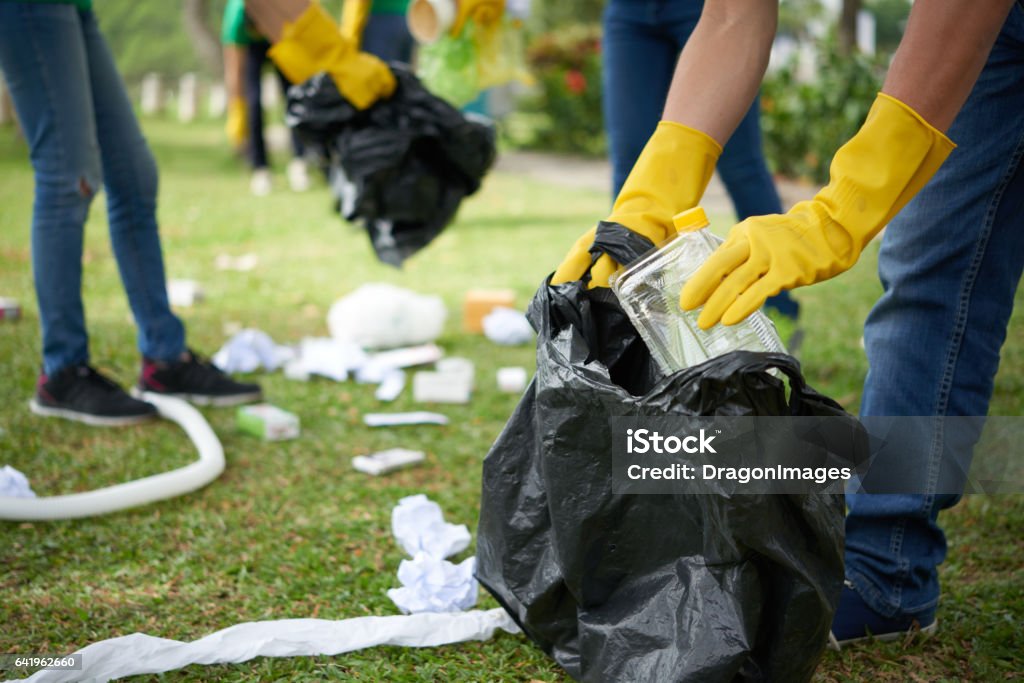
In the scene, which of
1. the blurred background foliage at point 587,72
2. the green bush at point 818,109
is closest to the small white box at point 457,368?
the blurred background foliage at point 587,72

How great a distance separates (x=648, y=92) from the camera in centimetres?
284

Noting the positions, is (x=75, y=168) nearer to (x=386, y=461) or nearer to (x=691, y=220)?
(x=386, y=461)

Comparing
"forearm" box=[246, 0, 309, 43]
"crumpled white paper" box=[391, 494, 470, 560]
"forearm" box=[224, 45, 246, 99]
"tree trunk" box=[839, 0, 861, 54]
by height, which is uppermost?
"tree trunk" box=[839, 0, 861, 54]

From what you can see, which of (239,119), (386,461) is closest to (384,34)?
(386,461)

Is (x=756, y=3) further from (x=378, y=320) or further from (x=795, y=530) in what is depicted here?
(x=378, y=320)

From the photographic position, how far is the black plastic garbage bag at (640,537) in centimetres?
119

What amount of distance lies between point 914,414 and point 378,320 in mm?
2227

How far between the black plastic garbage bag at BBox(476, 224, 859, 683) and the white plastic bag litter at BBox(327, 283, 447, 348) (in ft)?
6.65

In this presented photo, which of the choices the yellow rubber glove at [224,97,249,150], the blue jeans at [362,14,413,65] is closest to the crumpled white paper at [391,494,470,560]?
the blue jeans at [362,14,413,65]

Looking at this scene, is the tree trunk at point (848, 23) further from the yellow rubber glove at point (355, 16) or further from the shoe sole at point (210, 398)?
the shoe sole at point (210, 398)

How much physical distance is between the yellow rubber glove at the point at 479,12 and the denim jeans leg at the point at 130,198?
133 cm

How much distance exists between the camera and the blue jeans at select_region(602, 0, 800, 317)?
2.74 meters

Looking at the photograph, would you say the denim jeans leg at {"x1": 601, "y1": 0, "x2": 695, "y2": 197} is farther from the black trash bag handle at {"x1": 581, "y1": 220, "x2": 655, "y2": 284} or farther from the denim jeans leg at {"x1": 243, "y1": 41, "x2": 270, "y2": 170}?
the denim jeans leg at {"x1": 243, "y1": 41, "x2": 270, "y2": 170}

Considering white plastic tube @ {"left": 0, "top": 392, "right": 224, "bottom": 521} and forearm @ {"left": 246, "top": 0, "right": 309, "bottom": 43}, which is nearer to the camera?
white plastic tube @ {"left": 0, "top": 392, "right": 224, "bottom": 521}
